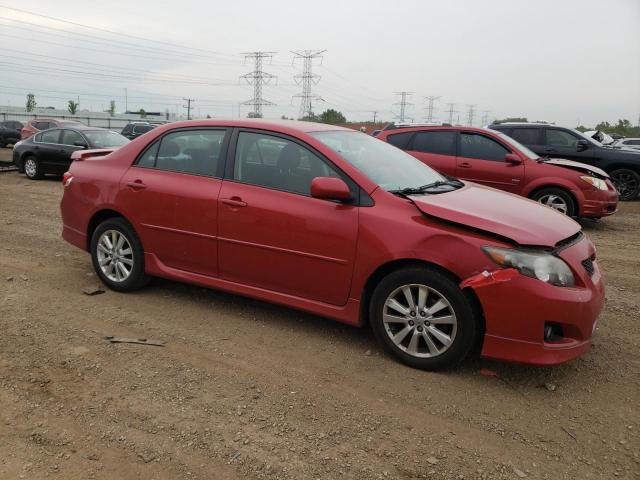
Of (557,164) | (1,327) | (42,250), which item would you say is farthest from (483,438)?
(557,164)

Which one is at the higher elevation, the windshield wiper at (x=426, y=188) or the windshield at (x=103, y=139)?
the windshield at (x=103, y=139)

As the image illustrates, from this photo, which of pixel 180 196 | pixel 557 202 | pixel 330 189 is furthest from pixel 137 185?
pixel 557 202

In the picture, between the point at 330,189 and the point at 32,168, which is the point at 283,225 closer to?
the point at 330,189

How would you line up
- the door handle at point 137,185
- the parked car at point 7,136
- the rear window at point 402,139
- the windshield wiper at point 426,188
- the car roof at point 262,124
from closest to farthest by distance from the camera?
the windshield wiper at point 426,188 < the car roof at point 262,124 < the door handle at point 137,185 < the rear window at point 402,139 < the parked car at point 7,136

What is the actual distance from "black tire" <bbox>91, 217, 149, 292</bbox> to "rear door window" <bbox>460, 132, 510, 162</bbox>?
245 inches

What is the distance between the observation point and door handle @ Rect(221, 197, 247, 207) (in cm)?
416

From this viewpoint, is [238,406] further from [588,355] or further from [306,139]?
[588,355]

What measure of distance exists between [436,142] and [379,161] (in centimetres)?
558

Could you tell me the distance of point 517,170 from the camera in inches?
349

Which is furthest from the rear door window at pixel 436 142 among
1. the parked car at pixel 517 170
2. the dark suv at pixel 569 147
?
the dark suv at pixel 569 147

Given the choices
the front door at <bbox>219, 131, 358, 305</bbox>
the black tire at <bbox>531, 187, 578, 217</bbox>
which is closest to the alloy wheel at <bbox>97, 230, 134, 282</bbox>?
the front door at <bbox>219, 131, 358, 305</bbox>

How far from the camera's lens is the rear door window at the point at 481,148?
9.05m

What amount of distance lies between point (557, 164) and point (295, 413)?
7428mm

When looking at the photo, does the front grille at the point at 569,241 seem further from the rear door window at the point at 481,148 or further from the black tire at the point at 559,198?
the rear door window at the point at 481,148
